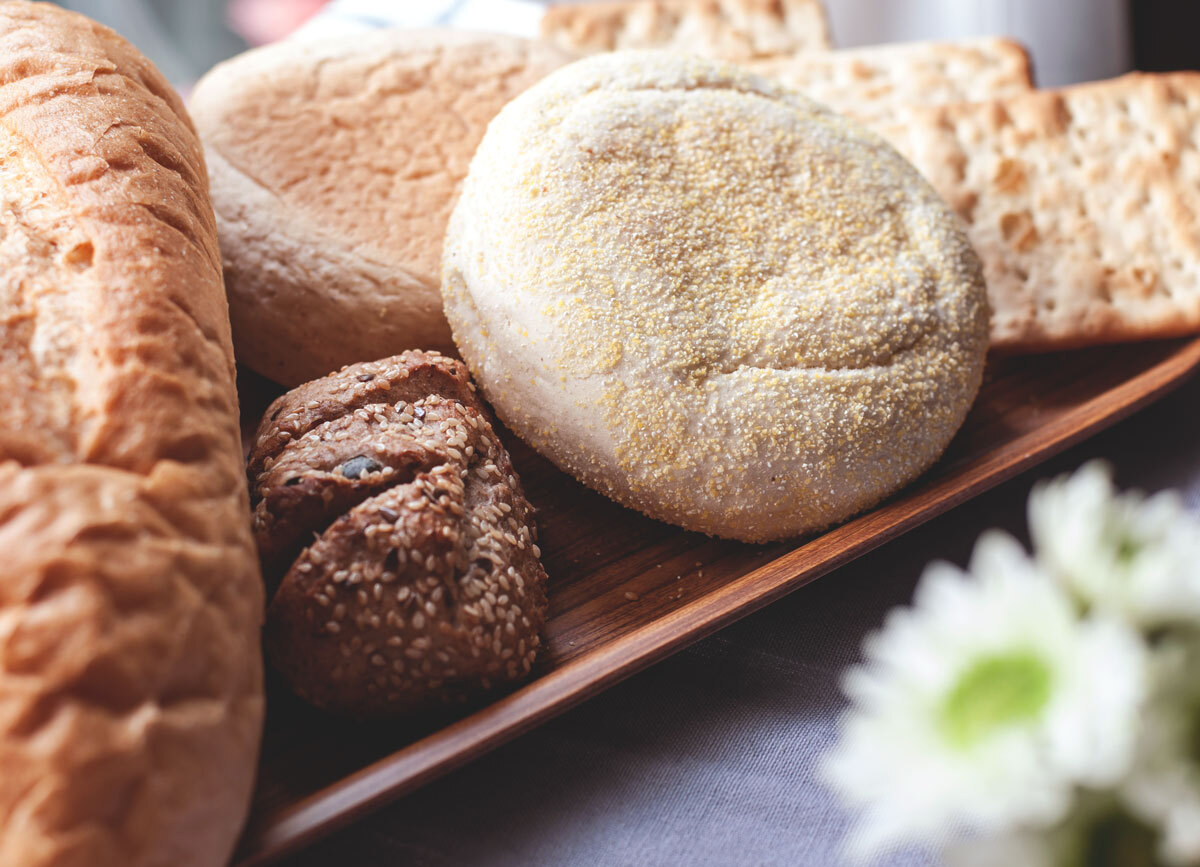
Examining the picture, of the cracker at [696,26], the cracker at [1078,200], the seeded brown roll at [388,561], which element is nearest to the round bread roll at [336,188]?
the seeded brown roll at [388,561]

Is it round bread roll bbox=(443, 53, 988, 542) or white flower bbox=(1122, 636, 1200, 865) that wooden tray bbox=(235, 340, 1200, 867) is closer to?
round bread roll bbox=(443, 53, 988, 542)

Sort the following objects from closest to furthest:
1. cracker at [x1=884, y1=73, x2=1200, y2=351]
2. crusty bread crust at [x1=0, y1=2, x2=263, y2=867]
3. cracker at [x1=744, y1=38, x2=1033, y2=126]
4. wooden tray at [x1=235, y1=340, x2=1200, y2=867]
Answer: crusty bread crust at [x1=0, y1=2, x2=263, y2=867] → wooden tray at [x1=235, y1=340, x2=1200, y2=867] → cracker at [x1=884, y1=73, x2=1200, y2=351] → cracker at [x1=744, y1=38, x2=1033, y2=126]

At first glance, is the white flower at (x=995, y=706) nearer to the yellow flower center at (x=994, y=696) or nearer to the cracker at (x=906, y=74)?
the yellow flower center at (x=994, y=696)

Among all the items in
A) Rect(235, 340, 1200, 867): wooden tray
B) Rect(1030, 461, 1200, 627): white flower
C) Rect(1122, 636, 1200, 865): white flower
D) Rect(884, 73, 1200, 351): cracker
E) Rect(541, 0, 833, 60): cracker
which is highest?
Rect(541, 0, 833, 60): cracker

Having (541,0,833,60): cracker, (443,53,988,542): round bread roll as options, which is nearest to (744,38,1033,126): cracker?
(541,0,833,60): cracker

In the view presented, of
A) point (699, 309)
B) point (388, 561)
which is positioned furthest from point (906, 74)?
point (388, 561)

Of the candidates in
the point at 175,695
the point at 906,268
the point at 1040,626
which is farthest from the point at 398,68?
the point at 1040,626
